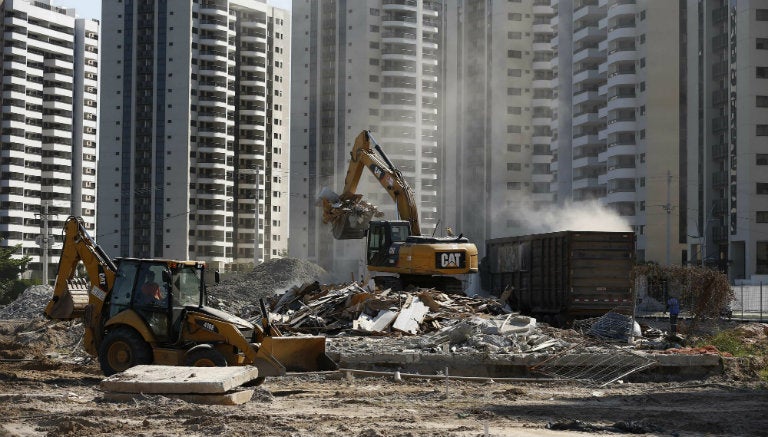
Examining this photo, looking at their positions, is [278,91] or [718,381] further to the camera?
[278,91]

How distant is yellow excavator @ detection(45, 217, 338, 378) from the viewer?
69.2 ft

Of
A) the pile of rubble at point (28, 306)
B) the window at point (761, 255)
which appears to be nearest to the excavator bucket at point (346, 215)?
the pile of rubble at point (28, 306)

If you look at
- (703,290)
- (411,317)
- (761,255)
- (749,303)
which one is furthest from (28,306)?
(761,255)

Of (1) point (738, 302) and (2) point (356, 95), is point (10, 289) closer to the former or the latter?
(2) point (356, 95)

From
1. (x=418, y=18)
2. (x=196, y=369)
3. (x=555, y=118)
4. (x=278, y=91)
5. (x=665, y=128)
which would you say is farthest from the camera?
(x=278, y=91)

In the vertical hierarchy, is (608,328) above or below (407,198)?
below

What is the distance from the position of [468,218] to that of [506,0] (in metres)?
23.9

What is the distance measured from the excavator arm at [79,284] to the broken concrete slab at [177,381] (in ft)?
11.8

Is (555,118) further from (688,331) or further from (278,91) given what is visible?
(688,331)

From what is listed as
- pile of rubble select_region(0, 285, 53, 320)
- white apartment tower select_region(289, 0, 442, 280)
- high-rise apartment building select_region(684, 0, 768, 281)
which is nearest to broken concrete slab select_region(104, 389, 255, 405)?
pile of rubble select_region(0, 285, 53, 320)

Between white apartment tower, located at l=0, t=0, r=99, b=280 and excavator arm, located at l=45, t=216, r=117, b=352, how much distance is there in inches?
4122

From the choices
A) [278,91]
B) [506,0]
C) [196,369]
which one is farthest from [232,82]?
[196,369]

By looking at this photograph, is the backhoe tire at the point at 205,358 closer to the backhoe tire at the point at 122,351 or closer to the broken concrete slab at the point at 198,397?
the backhoe tire at the point at 122,351

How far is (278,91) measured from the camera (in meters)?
150
